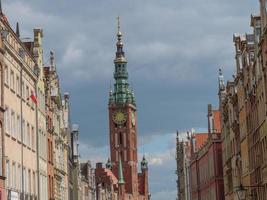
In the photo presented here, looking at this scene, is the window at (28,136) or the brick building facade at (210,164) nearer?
the window at (28,136)

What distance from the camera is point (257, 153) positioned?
A: 67.9 meters

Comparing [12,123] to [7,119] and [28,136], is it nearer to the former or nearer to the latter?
[7,119]

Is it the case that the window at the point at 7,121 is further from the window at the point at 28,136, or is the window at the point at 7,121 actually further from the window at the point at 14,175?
the window at the point at 28,136

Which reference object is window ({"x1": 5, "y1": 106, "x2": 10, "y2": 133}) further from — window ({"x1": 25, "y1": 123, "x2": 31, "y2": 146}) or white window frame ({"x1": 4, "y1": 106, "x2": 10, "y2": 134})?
window ({"x1": 25, "y1": 123, "x2": 31, "y2": 146})

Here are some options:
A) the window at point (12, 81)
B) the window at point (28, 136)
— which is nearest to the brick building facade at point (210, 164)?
the window at point (28, 136)

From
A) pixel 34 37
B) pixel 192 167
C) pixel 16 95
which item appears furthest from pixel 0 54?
pixel 192 167

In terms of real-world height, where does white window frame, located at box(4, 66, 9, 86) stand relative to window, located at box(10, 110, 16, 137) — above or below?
above

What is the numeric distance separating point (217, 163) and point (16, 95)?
55102mm

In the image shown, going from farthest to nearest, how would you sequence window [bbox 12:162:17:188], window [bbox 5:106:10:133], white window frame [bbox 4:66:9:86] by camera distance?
window [bbox 12:162:17:188]
white window frame [bbox 4:66:9:86]
window [bbox 5:106:10:133]

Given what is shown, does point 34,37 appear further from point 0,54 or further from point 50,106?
point 0,54

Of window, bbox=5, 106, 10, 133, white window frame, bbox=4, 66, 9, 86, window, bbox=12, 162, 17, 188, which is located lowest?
window, bbox=12, 162, 17, 188

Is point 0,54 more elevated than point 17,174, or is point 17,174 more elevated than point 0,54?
point 0,54

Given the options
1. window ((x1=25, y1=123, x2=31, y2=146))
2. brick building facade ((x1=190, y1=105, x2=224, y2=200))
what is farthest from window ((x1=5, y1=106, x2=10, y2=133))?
brick building facade ((x1=190, y1=105, x2=224, y2=200))

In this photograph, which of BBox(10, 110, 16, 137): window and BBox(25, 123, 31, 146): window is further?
BBox(25, 123, 31, 146): window
